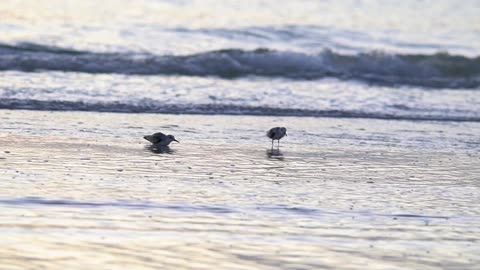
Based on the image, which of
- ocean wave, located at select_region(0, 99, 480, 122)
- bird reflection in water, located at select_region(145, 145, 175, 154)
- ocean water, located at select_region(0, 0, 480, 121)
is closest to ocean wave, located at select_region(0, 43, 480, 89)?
ocean water, located at select_region(0, 0, 480, 121)

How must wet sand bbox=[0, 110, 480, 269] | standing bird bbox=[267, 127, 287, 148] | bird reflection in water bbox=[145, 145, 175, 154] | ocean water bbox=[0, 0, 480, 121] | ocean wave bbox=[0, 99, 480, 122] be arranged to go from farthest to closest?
ocean water bbox=[0, 0, 480, 121], ocean wave bbox=[0, 99, 480, 122], standing bird bbox=[267, 127, 287, 148], bird reflection in water bbox=[145, 145, 175, 154], wet sand bbox=[0, 110, 480, 269]

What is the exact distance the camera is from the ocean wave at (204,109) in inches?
571

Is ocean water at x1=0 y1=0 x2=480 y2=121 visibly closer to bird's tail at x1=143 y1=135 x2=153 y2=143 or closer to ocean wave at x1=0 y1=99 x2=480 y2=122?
ocean wave at x1=0 y1=99 x2=480 y2=122

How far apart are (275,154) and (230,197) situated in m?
2.70

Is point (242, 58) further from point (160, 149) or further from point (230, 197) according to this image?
point (230, 197)

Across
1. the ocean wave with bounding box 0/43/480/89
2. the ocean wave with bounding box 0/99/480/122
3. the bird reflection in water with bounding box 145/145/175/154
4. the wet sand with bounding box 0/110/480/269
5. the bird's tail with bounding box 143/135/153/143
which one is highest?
the ocean wave with bounding box 0/43/480/89

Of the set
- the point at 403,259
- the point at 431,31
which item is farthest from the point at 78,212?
the point at 431,31

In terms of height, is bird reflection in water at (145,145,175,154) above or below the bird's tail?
below

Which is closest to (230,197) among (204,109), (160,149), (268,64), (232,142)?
(160,149)

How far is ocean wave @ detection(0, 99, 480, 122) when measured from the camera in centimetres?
1451

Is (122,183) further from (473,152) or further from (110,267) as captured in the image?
(473,152)

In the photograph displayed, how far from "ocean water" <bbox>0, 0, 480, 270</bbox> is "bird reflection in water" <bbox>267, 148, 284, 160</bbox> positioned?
0.18ft

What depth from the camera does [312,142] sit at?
1279 centimetres

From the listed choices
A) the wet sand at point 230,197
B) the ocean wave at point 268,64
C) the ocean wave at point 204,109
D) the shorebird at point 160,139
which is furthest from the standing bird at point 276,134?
the ocean wave at point 268,64
